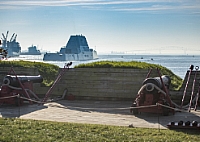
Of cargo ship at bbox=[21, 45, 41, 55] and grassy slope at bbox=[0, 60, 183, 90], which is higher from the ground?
cargo ship at bbox=[21, 45, 41, 55]

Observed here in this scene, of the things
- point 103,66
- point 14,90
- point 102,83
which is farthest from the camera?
point 103,66

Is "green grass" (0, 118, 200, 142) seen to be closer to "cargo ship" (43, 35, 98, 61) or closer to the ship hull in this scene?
A: "cargo ship" (43, 35, 98, 61)

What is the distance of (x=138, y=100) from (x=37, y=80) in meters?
4.03

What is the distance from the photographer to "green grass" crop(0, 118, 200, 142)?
Answer: 19.6 ft

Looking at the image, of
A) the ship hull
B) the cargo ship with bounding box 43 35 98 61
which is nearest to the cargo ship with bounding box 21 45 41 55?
the cargo ship with bounding box 43 35 98 61

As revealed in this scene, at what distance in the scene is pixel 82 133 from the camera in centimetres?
636

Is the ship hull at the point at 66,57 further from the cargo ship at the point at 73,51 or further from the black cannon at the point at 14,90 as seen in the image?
the black cannon at the point at 14,90

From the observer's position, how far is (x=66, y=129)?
668cm

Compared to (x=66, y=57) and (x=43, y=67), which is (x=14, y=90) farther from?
(x=66, y=57)

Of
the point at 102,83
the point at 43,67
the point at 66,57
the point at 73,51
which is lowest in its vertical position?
the point at 102,83

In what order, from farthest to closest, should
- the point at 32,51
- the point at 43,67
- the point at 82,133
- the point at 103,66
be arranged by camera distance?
the point at 32,51 < the point at 43,67 < the point at 103,66 < the point at 82,133

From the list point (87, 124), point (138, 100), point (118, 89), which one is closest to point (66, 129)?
point (87, 124)

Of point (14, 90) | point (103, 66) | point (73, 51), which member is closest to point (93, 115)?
point (14, 90)

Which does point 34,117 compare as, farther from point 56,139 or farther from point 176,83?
point 176,83
